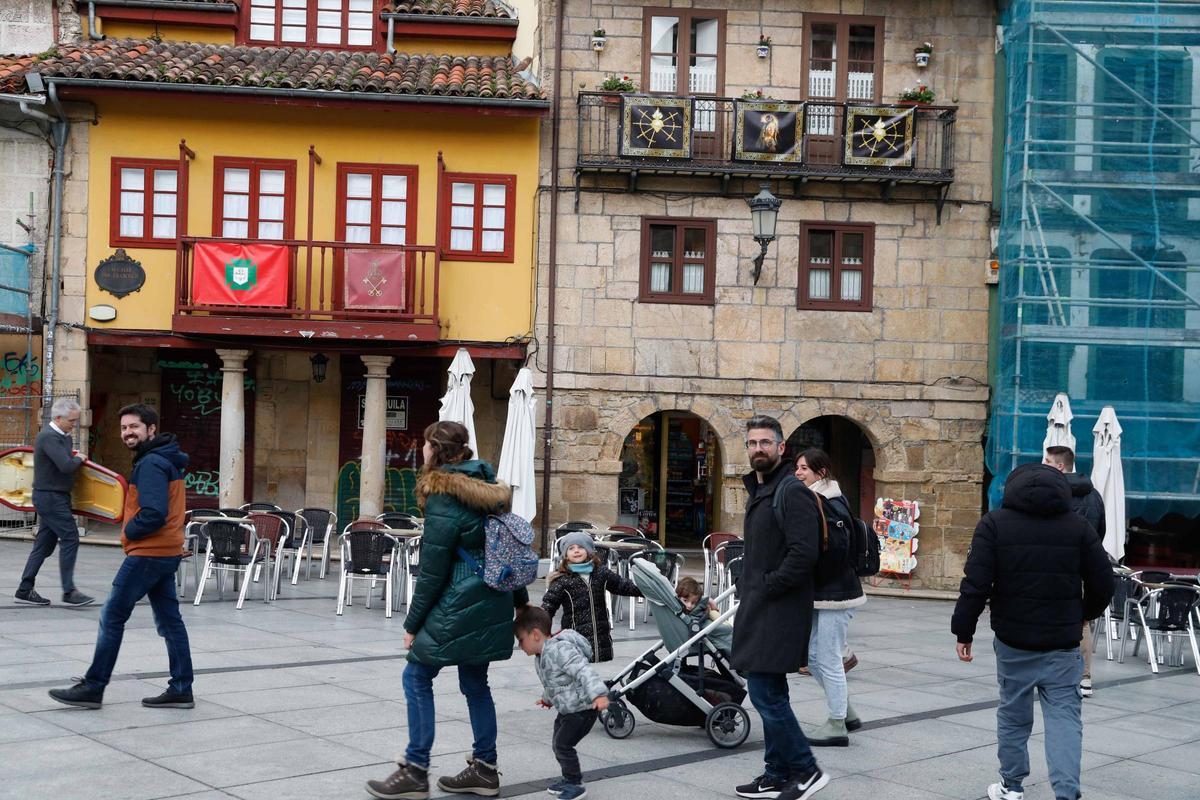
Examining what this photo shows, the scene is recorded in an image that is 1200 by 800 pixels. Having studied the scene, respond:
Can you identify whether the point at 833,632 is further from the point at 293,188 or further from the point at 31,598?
the point at 293,188

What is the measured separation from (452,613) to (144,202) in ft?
50.6

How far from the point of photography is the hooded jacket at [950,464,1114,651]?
637 centimetres

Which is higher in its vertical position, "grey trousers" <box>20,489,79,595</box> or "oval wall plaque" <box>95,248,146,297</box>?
"oval wall plaque" <box>95,248,146,297</box>

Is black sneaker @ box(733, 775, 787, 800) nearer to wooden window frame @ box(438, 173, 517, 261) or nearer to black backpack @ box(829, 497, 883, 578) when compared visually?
black backpack @ box(829, 497, 883, 578)

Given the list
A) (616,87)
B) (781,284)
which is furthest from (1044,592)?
(616,87)

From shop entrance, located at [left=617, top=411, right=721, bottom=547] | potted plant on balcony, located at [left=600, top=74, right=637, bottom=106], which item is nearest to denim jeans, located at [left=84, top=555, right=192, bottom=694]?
potted plant on balcony, located at [left=600, top=74, right=637, bottom=106]

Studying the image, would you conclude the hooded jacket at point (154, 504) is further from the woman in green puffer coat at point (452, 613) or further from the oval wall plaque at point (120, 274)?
the oval wall plaque at point (120, 274)

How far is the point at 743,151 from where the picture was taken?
19.8m

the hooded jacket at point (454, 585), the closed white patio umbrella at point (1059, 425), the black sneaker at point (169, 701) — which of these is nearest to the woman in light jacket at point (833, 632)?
the hooded jacket at point (454, 585)

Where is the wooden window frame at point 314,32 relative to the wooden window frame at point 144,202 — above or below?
above

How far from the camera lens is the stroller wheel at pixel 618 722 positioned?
803 cm

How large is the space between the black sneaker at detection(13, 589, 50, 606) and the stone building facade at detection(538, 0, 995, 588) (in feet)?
28.0

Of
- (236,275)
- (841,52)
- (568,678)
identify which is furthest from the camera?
(841,52)

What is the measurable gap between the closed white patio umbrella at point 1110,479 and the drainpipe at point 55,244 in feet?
46.6
